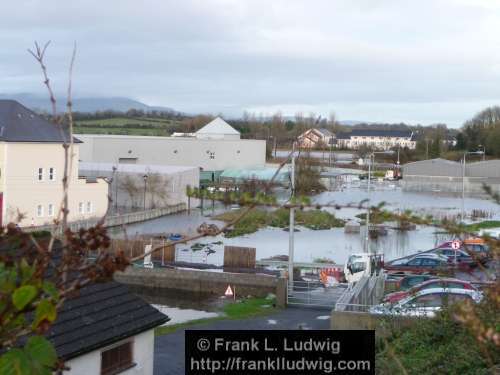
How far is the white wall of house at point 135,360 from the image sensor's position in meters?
8.23

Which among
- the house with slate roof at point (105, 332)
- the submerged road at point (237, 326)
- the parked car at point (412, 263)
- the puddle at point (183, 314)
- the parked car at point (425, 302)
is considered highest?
the house with slate roof at point (105, 332)

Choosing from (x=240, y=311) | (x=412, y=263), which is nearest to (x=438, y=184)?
(x=412, y=263)

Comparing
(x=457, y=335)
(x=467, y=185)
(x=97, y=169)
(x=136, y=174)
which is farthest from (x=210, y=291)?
(x=467, y=185)

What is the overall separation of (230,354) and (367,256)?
67.2 feet

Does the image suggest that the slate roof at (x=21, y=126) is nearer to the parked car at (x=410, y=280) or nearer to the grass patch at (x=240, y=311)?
the grass patch at (x=240, y=311)

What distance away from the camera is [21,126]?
3647 cm

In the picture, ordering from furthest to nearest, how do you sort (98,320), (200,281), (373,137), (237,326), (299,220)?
(373,137) < (299,220) < (200,281) < (237,326) < (98,320)

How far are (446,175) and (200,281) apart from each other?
45905 mm

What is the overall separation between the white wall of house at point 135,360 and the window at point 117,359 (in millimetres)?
72

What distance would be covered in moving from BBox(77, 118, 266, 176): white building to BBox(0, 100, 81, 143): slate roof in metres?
20.7

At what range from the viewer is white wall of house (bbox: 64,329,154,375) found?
823 cm

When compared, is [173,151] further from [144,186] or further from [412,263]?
[412,263]

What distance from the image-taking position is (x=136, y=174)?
49.0m

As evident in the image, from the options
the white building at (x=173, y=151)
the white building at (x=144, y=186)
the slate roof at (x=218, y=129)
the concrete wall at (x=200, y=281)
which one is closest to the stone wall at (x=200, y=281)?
the concrete wall at (x=200, y=281)
